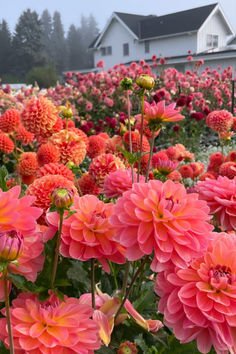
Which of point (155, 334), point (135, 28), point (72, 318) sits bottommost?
point (155, 334)

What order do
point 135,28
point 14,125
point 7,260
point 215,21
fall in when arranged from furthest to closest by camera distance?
point 135,28, point 215,21, point 14,125, point 7,260

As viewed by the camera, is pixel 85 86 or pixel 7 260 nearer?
pixel 7 260

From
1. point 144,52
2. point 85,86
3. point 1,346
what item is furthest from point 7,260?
point 144,52

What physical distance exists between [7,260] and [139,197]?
0.20 m

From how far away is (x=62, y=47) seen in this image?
5241 centimetres

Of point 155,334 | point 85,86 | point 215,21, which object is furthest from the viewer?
point 215,21

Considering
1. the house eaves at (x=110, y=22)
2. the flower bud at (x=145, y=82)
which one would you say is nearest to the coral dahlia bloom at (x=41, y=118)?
the flower bud at (x=145, y=82)

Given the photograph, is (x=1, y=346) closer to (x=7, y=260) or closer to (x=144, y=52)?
(x=7, y=260)

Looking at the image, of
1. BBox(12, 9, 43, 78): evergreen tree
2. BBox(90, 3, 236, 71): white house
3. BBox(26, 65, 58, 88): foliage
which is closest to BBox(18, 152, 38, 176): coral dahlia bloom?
BBox(90, 3, 236, 71): white house

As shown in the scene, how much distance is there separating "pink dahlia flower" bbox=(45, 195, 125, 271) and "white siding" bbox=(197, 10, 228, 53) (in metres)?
22.9

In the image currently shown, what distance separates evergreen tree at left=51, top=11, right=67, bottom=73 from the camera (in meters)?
49.5

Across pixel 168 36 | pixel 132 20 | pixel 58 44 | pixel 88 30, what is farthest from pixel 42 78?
pixel 88 30

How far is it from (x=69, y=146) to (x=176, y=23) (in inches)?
937

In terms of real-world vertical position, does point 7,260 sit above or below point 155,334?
above
